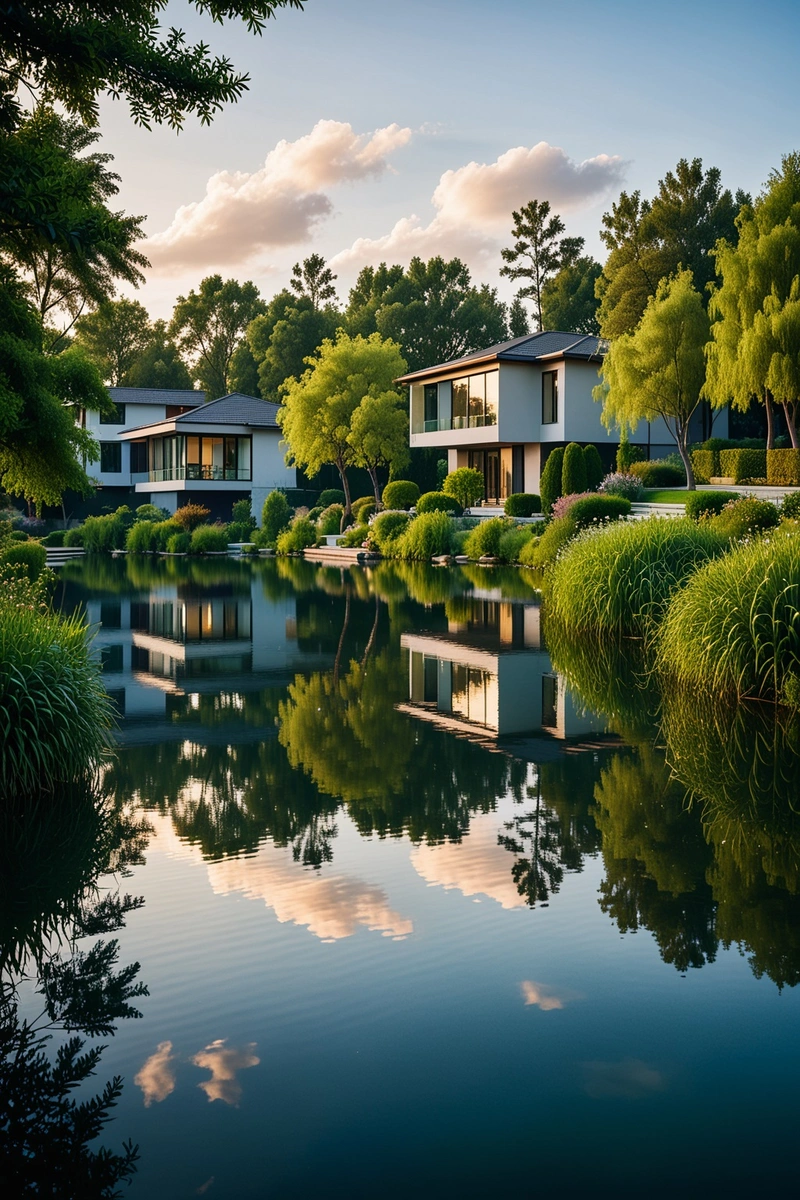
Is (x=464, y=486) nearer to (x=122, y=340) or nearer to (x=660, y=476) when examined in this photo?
(x=660, y=476)

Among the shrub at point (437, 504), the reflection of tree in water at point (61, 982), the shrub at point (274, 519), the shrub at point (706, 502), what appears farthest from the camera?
the shrub at point (274, 519)

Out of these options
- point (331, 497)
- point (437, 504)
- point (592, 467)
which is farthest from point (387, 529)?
point (331, 497)

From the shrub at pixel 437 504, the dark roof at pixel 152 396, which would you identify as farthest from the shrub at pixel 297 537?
the dark roof at pixel 152 396

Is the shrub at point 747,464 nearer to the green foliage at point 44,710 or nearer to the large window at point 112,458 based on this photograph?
the green foliage at point 44,710

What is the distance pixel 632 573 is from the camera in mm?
15836

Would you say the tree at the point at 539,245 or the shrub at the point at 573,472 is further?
the tree at the point at 539,245

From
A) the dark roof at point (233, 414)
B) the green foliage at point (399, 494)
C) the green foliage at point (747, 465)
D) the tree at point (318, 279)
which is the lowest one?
the green foliage at point (399, 494)

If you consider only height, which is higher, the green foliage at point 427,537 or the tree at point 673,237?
the tree at point 673,237

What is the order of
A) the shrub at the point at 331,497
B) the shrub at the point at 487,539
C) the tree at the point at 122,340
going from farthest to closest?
the tree at the point at 122,340 → the shrub at the point at 331,497 → the shrub at the point at 487,539

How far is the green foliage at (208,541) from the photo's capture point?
44969 mm

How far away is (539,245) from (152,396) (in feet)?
87.8

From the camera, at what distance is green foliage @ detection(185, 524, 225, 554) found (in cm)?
4497

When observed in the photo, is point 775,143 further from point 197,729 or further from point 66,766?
point 66,766

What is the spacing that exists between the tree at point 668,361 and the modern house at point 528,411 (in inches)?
215
